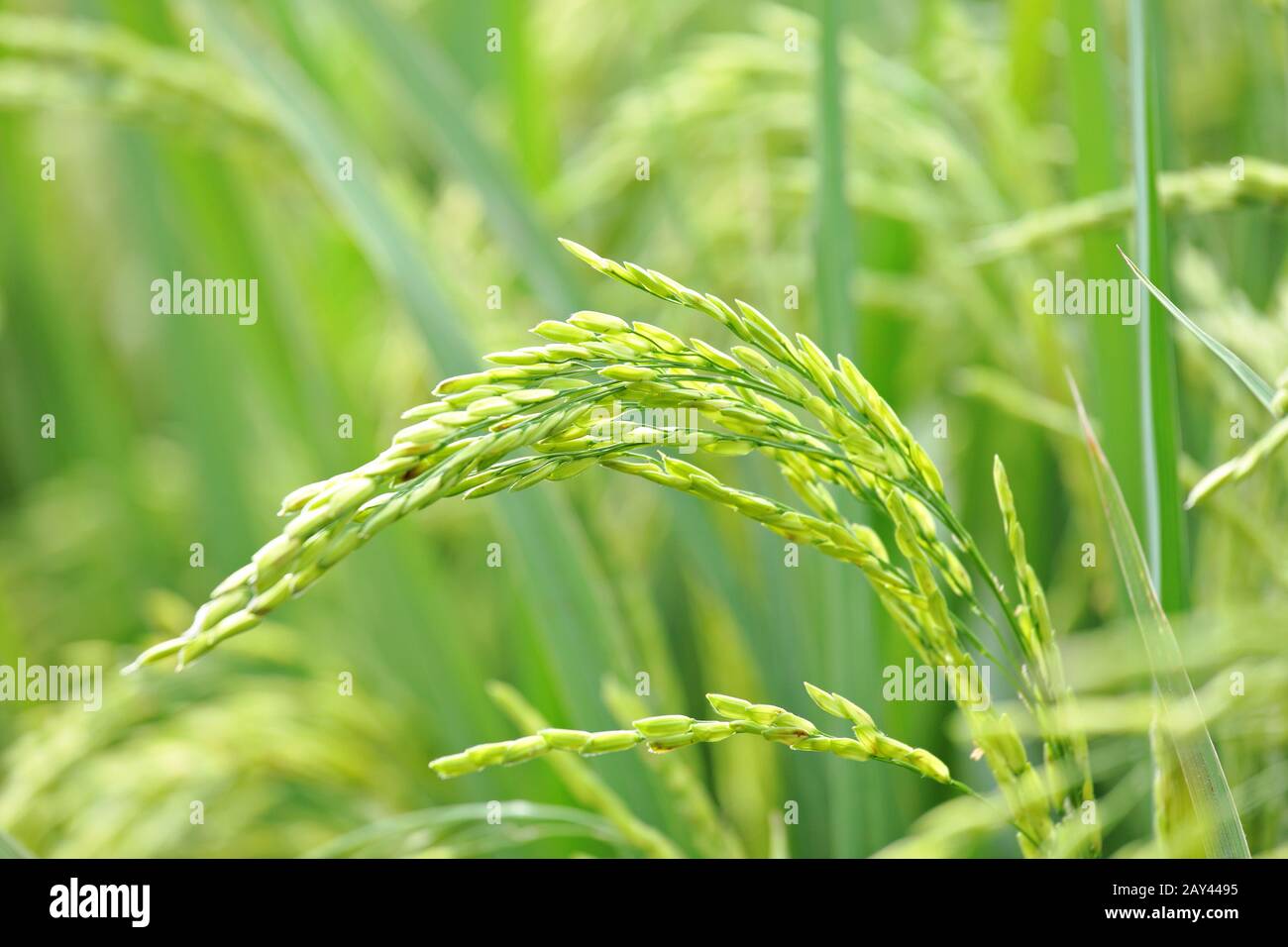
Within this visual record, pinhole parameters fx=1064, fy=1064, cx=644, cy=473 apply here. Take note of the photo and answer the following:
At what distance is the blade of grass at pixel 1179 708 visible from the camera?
1.47 ft

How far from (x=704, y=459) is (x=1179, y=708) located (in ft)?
2.25

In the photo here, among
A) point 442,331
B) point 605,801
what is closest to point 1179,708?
point 605,801

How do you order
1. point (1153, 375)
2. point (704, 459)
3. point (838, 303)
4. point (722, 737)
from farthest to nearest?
1. point (704, 459)
2. point (838, 303)
3. point (1153, 375)
4. point (722, 737)

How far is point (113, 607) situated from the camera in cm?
145

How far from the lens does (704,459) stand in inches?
43.6

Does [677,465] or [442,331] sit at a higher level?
[442,331]

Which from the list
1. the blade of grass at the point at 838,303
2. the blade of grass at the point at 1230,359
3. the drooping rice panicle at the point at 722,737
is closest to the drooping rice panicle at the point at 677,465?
the drooping rice panicle at the point at 722,737

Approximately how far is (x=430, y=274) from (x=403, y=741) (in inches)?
17.0

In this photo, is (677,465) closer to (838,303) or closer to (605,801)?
(605,801)

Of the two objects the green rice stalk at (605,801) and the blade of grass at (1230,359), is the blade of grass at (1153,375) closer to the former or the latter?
the blade of grass at (1230,359)

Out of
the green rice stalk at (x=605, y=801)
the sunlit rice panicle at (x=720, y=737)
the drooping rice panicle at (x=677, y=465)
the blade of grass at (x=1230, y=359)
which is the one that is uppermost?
the blade of grass at (x=1230, y=359)

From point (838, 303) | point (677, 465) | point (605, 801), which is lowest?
point (605, 801)
